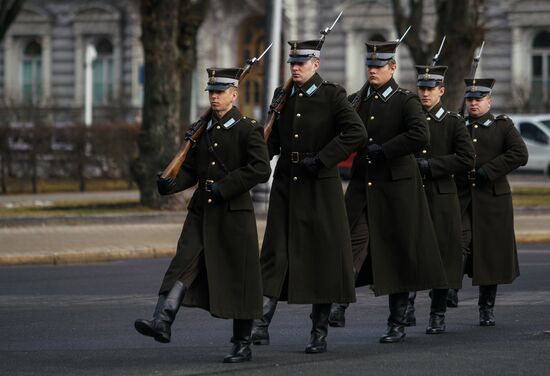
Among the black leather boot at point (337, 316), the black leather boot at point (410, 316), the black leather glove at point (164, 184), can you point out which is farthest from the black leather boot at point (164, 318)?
the black leather boot at point (410, 316)

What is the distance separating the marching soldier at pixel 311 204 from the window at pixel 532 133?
27.5m

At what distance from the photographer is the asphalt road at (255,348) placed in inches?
377

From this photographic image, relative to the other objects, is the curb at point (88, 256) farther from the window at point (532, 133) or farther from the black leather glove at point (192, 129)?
the window at point (532, 133)

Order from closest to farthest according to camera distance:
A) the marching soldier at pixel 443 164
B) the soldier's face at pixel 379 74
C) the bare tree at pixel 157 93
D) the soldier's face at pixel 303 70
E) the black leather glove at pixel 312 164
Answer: the black leather glove at pixel 312 164, the soldier's face at pixel 303 70, the soldier's face at pixel 379 74, the marching soldier at pixel 443 164, the bare tree at pixel 157 93

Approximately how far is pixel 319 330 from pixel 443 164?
2135 millimetres

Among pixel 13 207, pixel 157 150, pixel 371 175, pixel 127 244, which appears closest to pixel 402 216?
pixel 371 175

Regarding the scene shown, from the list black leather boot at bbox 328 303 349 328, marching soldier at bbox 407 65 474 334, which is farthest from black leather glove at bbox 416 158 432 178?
black leather boot at bbox 328 303 349 328

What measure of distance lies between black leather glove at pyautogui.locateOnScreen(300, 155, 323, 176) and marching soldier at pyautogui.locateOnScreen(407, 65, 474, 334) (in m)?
1.62

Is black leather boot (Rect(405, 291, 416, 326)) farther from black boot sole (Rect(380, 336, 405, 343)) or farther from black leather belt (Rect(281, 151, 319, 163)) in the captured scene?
black leather belt (Rect(281, 151, 319, 163))

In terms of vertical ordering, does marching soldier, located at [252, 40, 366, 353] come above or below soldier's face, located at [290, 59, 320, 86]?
below

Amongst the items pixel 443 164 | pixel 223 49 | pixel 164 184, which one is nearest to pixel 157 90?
pixel 443 164

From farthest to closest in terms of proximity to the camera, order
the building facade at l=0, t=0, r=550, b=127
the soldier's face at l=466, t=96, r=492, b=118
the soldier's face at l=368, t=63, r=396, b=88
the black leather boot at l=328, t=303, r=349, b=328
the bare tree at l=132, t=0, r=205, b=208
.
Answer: the building facade at l=0, t=0, r=550, b=127
the bare tree at l=132, t=0, r=205, b=208
the soldier's face at l=466, t=96, r=492, b=118
the soldier's face at l=368, t=63, r=396, b=88
the black leather boot at l=328, t=303, r=349, b=328

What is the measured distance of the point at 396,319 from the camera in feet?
35.7

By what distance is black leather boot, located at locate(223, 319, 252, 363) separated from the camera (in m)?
9.77
